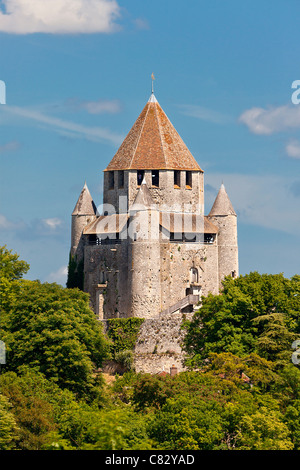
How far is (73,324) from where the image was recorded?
70.1 m

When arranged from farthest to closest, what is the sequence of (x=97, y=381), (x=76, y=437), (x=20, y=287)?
(x=20, y=287), (x=97, y=381), (x=76, y=437)

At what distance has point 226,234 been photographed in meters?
91.0

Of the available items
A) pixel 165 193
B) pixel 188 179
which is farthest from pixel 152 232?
pixel 188 179

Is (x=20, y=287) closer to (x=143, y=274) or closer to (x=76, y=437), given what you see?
(x=143, y=274)

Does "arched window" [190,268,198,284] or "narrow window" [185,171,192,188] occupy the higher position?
"narrow window" [185,171,192,188]

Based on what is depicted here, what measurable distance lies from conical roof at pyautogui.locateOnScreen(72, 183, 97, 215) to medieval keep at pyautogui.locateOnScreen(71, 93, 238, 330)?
75 mm

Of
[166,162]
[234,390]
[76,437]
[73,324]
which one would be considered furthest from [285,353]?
[166,162]

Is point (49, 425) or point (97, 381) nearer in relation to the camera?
point (49, 425)

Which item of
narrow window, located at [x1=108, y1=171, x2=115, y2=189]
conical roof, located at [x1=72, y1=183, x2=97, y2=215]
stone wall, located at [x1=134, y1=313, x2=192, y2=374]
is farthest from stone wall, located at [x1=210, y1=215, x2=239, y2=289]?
conical roof, located at [x1=72, y1=183, x2=97, y2=215]

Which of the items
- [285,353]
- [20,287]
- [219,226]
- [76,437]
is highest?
[219,226]

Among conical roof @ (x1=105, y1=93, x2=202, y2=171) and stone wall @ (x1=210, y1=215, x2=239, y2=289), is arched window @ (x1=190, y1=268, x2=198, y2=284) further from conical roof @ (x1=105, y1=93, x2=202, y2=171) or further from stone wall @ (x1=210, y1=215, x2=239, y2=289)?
conical roof @ (x1=105, y1=93, x2=202, y2=171)

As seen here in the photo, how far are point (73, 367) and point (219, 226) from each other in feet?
85.1

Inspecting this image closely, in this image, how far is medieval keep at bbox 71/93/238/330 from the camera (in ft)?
282

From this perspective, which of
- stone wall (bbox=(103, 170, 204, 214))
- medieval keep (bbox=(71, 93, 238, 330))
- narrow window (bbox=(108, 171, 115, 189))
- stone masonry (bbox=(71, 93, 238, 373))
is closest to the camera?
stone masonry (bbox=(71, 93, 238, 373))
